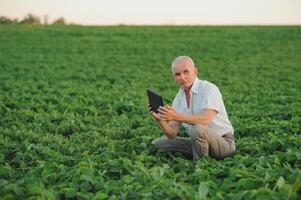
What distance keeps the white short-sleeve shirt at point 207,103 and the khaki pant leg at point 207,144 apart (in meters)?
0.19

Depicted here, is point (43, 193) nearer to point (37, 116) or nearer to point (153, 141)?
point (153, 141)

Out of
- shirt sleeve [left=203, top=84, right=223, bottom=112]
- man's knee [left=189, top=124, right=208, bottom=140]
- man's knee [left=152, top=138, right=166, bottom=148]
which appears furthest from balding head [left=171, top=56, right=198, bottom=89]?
man's knee [left=152, top=138, right=166, bottom=148]

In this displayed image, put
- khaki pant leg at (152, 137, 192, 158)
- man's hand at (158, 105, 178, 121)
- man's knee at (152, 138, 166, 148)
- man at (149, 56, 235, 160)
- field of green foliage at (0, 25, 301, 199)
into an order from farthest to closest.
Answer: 1. man's knee at (152, 138, 166, 148)
2. khaki pant leg at (152, 137, 192, 158)
3. man at (149, 56, 235, 160)
4. man's hand at (158, 105, 178, 121)
5. field of green foliage at (0, 25, 301, 199)

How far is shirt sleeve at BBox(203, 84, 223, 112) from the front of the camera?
6.05m

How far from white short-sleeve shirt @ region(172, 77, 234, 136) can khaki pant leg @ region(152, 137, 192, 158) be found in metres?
0.27

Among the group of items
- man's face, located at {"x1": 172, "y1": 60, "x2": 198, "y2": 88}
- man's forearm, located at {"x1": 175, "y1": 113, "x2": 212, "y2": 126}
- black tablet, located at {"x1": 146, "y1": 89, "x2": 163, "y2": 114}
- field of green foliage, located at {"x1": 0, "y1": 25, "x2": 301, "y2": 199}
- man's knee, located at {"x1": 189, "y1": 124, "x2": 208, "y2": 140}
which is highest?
man's face, located at {"x1": 172, "y1": 60, "x2": 198, "y2": 88}

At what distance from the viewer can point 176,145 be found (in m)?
6.61

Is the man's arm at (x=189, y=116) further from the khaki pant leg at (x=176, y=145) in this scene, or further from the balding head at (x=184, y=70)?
the khaki pant leg at (x=176, y=145)

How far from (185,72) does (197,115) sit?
1.84ft

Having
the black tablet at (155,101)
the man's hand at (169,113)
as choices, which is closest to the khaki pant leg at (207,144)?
the man's hand at (169,113)

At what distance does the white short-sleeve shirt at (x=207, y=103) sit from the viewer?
609 cm

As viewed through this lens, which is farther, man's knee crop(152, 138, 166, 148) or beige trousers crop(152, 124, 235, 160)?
man's knee crop(152, 138, 166, 148)

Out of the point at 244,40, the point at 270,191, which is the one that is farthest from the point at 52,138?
the point at 244,40

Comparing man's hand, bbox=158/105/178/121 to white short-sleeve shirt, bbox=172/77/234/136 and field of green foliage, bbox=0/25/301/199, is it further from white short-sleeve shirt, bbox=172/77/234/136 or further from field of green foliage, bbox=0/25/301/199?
field of green foliage, bbox=0/25/301/199
